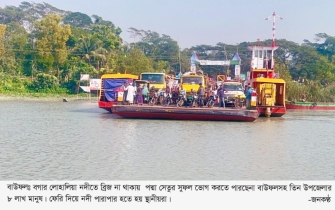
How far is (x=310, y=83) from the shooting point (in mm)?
40062

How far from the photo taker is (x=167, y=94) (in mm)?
24250

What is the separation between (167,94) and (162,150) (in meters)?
10.2

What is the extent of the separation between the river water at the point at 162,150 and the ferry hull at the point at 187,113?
0.31 meters

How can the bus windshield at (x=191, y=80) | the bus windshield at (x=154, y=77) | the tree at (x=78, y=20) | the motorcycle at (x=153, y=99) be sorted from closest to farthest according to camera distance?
1. the motorcycle at (x=153, y=99)
2. the bus windshield at (x=191, y=80)
3. the bus windshield at (x=154, y=77)
4. the tree at (x=78, y=20)

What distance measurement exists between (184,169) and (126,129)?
24.0 feet

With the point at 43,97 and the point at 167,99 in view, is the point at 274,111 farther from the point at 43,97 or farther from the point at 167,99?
the point at 43,97

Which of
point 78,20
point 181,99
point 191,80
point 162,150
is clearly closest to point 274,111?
point 191,80

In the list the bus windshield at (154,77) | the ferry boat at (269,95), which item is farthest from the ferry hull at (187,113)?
the bus windshield at (154,77)

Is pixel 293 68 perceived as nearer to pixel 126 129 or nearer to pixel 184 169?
pixel 126 129

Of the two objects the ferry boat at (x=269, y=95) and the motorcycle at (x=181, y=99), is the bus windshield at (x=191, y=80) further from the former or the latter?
the ferry boat at (x=269, y=95)

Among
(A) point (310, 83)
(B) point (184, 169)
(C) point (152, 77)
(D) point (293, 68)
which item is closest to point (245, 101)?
(C) point (152, 77)

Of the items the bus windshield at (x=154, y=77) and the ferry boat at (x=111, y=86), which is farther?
the bus windshield at (x=154, y=77)

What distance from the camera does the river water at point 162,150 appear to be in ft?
37.0

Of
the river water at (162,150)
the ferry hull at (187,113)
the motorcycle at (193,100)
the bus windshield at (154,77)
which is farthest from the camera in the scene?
the bus windshield at (154,77)
